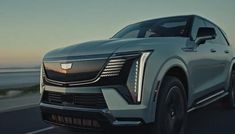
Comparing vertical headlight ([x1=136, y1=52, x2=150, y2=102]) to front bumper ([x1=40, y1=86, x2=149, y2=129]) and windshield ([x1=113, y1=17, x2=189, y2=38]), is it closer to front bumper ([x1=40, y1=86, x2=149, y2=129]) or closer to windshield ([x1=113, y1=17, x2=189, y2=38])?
front bumper ([x1=40, y1=86, x2=149, y2=129])

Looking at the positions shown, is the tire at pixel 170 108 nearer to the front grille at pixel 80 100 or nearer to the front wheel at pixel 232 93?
the front grille at pixel 80 100

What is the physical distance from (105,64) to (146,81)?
502 mm

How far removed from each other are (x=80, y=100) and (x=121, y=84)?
0.53 meters

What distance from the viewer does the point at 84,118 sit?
4.54 metres

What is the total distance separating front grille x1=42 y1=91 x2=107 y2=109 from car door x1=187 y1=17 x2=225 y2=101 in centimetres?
161

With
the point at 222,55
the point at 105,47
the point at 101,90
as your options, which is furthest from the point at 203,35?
the point at 101,90

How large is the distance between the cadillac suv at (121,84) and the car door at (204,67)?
0.15 ft

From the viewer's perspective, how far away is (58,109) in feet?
15.6

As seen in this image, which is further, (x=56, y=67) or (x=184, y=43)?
(x=184, y=43)

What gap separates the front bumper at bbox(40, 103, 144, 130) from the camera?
4.40m

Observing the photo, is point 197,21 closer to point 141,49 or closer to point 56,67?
point 141,49

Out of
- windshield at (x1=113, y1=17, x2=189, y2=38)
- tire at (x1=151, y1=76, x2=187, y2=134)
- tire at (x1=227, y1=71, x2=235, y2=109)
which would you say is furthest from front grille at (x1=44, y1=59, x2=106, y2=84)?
tire at (x1=227, y1=71, x2=235, y2=109)

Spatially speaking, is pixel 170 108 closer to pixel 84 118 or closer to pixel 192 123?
pixel 84 118

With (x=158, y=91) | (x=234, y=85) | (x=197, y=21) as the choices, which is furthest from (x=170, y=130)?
(x=234, y=85)
